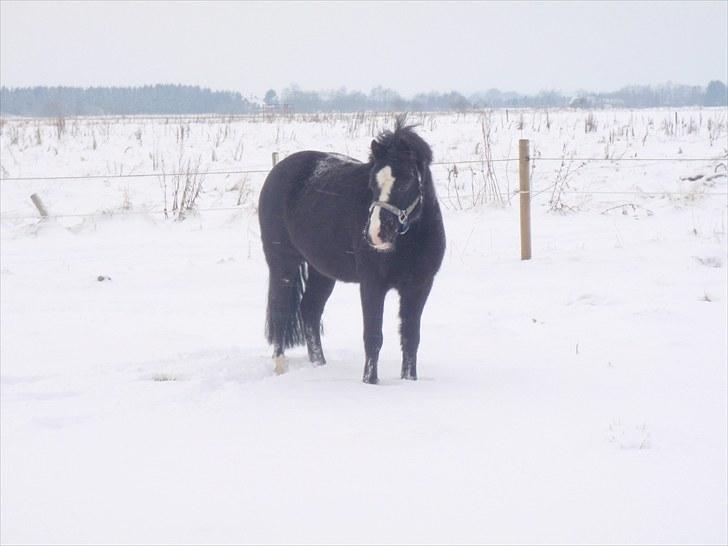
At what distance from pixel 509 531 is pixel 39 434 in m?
2.40

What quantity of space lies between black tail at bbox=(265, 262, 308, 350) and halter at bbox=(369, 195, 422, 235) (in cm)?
125

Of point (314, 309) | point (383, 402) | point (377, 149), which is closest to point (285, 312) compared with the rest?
point (314, 309)

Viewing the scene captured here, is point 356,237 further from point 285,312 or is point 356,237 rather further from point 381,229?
point 285,312

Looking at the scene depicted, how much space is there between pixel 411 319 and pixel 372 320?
0.24m

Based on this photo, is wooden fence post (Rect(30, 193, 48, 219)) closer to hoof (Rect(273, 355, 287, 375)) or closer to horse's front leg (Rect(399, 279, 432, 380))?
hoof (Rect(273, 355, 287, 375))

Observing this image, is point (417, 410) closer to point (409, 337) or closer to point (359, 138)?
point (409, 337)

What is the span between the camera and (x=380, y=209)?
4582 mm

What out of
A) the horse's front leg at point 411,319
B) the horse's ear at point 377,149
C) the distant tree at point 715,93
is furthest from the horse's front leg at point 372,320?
the distant tree at point 715,93

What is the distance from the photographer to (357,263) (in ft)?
16.6

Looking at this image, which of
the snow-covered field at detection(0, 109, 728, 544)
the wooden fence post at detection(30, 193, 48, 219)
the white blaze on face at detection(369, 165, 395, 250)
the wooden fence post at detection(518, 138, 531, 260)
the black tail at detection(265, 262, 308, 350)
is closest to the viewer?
the snow-covered field at detection(0, 109, 728, 544)

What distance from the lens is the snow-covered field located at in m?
3.20

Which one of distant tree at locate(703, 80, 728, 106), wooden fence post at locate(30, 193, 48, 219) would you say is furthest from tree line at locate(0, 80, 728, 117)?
wooden fence post at locate(30, 193, 48, 219)

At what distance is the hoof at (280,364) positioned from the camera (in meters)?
5.64

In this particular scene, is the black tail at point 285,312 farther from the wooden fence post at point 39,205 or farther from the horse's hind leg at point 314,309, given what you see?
the wooden fence post at point 39,205
